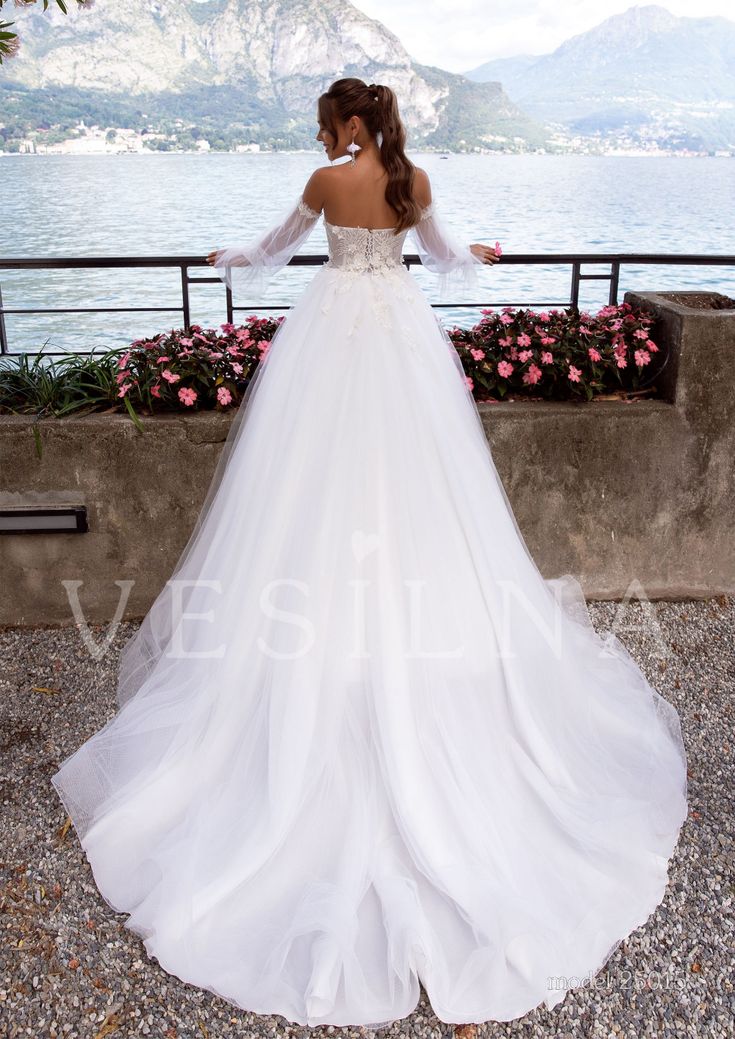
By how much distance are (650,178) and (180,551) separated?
8022 cm

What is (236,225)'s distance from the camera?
32.3m

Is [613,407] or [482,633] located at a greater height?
[613,407]

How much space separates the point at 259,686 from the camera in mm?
2236

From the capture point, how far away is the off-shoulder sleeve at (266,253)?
8.16 ft

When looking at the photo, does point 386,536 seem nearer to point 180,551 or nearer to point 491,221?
point 180,551

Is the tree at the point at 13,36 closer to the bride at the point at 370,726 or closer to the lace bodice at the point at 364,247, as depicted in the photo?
the bride at the point at 370,726

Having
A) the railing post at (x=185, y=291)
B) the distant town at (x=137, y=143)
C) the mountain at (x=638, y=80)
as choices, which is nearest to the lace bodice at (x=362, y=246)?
the railing post at (x=185, y=291)

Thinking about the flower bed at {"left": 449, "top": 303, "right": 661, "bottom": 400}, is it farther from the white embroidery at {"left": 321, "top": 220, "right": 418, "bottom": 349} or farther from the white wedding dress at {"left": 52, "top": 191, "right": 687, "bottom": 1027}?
the white embroidery at {"left": 321, "top": 220, "right": 418, "bottom": 349}

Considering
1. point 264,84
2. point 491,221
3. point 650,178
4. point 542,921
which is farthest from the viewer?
point 650,178

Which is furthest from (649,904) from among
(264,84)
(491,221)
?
(264,84)

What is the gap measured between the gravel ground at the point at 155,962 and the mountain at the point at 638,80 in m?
77.1

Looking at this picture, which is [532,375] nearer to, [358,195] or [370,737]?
[358,195]

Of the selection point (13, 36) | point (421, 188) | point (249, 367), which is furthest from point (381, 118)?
point (249, 367)

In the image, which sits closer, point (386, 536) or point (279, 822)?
point (279, 822)
